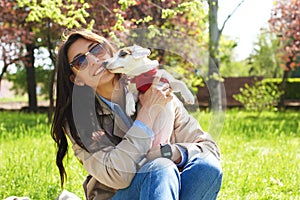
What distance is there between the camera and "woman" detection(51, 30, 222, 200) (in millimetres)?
1758

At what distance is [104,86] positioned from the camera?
1877mm

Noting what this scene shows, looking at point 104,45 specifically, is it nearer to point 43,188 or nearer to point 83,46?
point 83,46

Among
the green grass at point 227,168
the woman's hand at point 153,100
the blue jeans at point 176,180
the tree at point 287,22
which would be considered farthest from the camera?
the tree at point 287,22

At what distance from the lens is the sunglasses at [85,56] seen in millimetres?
1837

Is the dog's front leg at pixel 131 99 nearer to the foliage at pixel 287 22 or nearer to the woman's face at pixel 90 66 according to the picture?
the woman's face at pixel 90 66

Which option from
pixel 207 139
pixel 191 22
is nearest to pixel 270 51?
pixel 191 22

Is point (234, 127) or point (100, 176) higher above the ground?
point (100, 176)

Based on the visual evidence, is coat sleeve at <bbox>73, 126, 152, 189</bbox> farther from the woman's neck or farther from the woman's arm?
the woman's neck

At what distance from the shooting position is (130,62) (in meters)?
1.76

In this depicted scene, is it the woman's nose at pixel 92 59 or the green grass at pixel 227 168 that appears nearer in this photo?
the woman's nose at pixel 92 59

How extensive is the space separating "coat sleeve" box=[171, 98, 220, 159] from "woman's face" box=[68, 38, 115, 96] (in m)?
0.27

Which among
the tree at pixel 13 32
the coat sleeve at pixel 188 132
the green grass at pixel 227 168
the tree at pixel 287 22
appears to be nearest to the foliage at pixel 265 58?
the tree at pixel 287 22

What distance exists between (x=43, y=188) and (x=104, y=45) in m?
1.47

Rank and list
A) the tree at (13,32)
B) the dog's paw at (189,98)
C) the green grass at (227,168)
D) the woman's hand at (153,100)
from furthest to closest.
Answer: the tree at (13,32), the green grass at (227,168), the dog's paw at (189,98), the woman's hand at (153,100)
